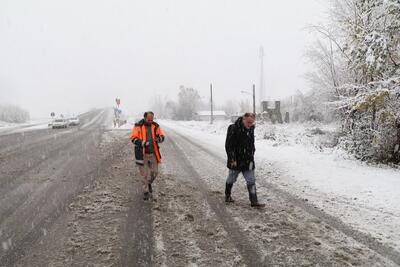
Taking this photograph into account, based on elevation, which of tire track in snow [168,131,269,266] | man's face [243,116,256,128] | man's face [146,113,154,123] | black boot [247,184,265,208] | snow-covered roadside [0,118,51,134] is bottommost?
tire track in snow [168,131,269,266]

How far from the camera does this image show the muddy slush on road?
391 centimetres

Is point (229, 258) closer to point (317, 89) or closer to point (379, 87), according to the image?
point (379, 87)

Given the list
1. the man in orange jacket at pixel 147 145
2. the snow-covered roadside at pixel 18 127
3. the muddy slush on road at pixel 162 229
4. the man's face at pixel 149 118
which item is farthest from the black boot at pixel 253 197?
the snow-covered roadside at pixel 18 127

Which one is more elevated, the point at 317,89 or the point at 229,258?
the point at 317,89

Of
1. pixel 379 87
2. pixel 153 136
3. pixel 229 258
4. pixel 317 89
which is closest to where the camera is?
pixel 229 258

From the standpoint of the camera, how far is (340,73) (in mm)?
19328

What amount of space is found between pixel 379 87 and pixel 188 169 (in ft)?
19.5

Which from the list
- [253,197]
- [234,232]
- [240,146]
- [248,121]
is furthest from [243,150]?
[234,232]

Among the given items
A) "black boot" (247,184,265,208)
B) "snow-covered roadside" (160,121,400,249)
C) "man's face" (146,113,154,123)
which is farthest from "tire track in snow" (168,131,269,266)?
"man's face" (146,113,154,123)

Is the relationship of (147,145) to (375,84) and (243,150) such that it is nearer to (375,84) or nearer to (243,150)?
(243,150)

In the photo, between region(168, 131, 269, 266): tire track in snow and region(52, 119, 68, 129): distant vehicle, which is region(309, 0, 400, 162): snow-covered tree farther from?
region(52, 119, 68, 129): distant vehicle

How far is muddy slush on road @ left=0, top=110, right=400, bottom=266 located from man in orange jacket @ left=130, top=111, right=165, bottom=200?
21.8 inches

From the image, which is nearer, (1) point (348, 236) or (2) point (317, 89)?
(1) point (348, 236)

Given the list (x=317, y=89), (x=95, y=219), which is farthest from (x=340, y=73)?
(x=95, y=219)
